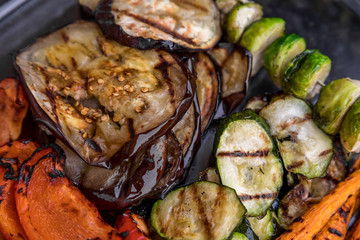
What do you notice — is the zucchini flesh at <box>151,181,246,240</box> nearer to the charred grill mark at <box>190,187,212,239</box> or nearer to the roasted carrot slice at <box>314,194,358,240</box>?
the charred grill mark at <box>190,187,212,239</box>

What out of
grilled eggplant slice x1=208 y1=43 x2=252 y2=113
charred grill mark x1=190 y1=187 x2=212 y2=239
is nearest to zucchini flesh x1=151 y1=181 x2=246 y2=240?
charred grill mark x1=190 y1=187 x2=212 y2=239

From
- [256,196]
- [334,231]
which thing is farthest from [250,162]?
[334,231]

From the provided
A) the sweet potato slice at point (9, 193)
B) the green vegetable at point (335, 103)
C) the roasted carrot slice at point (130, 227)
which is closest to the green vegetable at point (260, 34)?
the green vegetable at point (335, 103)

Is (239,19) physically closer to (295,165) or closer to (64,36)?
(295,165)

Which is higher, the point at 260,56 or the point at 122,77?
the point at 122,77

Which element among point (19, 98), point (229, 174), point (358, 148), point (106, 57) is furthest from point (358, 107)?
point (19, 98)

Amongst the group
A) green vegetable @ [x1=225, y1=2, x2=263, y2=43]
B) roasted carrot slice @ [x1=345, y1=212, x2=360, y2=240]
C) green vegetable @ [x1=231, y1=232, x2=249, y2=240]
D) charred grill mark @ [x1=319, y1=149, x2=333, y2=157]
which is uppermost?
green vegetable @ [x1=225, y1=2, x2=263, y2=43]

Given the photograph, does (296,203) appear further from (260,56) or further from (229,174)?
(260,56)
